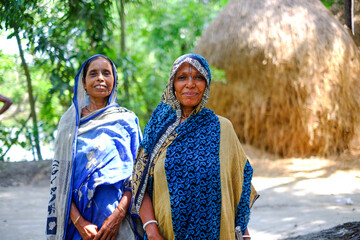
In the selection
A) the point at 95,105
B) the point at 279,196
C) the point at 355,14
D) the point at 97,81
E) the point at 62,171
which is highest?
the point at 355,14

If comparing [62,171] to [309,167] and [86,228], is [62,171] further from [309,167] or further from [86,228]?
[309,167]

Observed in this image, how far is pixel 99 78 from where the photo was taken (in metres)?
2.35

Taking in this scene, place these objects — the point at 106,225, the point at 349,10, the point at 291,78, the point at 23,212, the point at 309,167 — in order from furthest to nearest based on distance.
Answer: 1. the point at 291,78
2. the point at 309,167
3. the point at 349,10
4. the point at 23,212
5. the point at 106,225

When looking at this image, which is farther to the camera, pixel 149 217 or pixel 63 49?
pixel 63 49

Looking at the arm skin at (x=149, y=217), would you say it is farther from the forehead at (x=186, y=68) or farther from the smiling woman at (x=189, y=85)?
the forehead at (x=186, y=68)

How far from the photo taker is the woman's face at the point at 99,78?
2359 mm

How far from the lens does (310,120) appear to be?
667cm

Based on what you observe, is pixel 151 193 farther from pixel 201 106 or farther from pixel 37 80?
pixel 37 80

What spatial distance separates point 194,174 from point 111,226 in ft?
2.04

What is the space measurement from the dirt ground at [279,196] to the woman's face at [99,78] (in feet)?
5.90

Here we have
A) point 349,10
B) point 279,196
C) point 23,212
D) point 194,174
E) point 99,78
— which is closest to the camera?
point 194,174

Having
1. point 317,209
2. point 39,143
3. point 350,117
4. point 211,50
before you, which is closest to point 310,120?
point 350,117

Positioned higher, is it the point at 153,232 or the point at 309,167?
the point at 153,232

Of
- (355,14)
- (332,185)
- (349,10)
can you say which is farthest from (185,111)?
(355,14)
